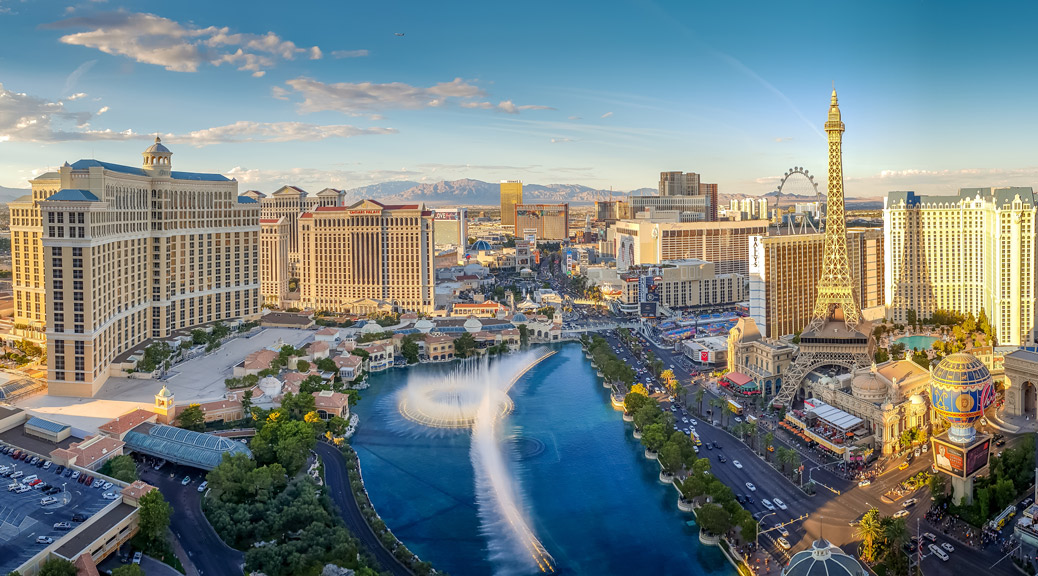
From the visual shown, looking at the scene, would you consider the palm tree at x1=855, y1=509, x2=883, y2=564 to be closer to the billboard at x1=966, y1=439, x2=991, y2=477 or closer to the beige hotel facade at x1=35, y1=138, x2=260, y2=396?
the billboard at x1=966, y1=439, x2=991, y2=477

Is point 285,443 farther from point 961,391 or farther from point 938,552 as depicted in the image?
point 961,391

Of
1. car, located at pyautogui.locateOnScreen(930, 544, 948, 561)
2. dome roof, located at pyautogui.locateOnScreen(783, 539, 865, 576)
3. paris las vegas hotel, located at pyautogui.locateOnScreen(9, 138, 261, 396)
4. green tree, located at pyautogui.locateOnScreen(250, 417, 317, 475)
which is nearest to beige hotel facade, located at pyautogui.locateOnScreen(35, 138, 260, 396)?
paris las vegas hotel, located at pyautogui.locateOnScreen(9, 138, 261, 396)

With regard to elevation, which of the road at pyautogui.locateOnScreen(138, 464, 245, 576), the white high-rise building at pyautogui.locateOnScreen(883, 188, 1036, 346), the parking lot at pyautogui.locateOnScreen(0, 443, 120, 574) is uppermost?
the white high-rise building at pyautogui.locateOnScreen(883, 188, 1036, 346)

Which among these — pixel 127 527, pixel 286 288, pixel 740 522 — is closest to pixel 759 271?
pixel 740 522

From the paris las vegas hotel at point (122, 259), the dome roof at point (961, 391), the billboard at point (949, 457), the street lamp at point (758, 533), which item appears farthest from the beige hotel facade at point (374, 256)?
the billboard at point (949, 457)

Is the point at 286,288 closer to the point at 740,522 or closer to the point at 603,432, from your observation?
the point at 603,432

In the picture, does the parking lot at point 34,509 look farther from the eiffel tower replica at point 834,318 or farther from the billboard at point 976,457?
Result: the eiffel tower replica at point 834,318
